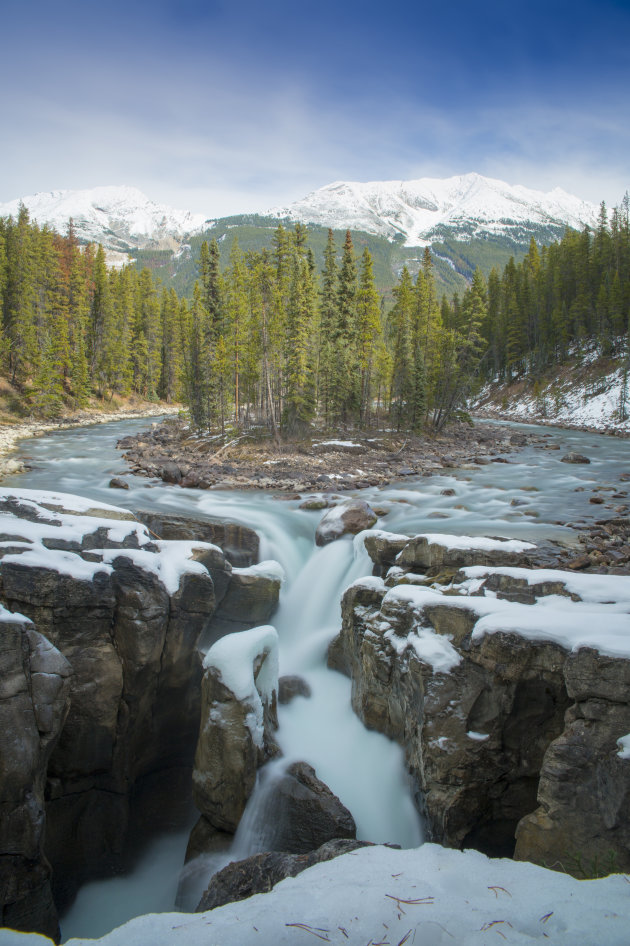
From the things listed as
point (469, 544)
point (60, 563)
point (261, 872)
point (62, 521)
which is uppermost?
point (62, 521)

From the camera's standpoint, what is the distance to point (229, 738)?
6.58m

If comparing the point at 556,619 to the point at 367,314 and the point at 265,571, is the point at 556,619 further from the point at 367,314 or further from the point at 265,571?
the point at 367,314

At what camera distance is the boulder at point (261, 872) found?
4430 mm

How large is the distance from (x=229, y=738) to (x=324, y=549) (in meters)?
7.18

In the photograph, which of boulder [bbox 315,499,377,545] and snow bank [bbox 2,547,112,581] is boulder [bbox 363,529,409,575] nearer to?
boulder [bbox 315,499,377,545]

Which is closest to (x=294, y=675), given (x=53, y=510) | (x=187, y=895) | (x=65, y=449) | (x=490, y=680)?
(x=187, y=895)

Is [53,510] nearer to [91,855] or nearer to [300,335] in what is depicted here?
[91,855]

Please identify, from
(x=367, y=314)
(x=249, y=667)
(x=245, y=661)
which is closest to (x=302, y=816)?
(x=249, y=667)

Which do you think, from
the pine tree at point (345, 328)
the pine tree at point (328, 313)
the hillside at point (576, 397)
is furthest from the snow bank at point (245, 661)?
the hillside at point (576, 397)

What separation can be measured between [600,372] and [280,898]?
57.7 meters

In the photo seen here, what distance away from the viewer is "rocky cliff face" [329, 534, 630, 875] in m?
4.45

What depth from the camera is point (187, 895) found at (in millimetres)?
6188

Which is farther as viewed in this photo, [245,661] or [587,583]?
[245,661]

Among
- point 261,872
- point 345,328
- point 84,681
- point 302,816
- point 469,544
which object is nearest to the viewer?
point 261,872
